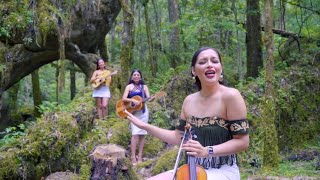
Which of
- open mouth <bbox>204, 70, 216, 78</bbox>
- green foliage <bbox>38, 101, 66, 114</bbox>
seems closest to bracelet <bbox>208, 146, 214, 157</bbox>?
open mouth <bbox>204, 70, 216, 78</bbox>

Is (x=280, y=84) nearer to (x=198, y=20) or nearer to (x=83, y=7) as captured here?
(x=198, y=20)

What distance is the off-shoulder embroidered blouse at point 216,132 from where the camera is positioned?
8.72ft

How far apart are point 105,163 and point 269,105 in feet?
9.78

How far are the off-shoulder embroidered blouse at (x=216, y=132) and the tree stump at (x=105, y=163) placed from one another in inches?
98.0

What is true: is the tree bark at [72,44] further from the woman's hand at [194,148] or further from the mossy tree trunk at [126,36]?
the woman's hand at [194,148]

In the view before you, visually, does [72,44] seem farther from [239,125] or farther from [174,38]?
[239,125]

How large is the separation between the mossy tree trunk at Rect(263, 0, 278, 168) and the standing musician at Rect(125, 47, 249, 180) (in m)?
4.03

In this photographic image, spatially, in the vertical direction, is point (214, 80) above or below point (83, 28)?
below

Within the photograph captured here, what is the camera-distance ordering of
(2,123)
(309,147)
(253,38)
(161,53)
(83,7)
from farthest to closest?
(161,53)
(2,123)
(83,7)
(253,38)
(309,147)

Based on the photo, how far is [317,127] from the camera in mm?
10547

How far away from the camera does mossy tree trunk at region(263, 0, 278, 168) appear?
21.9 ft

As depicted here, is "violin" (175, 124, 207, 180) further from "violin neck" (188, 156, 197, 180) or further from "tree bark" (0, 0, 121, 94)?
"tree bark" (0, 0, 121, 94)

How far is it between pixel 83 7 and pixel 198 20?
431 centimetres

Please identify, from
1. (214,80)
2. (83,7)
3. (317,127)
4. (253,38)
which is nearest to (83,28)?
(83,7)
